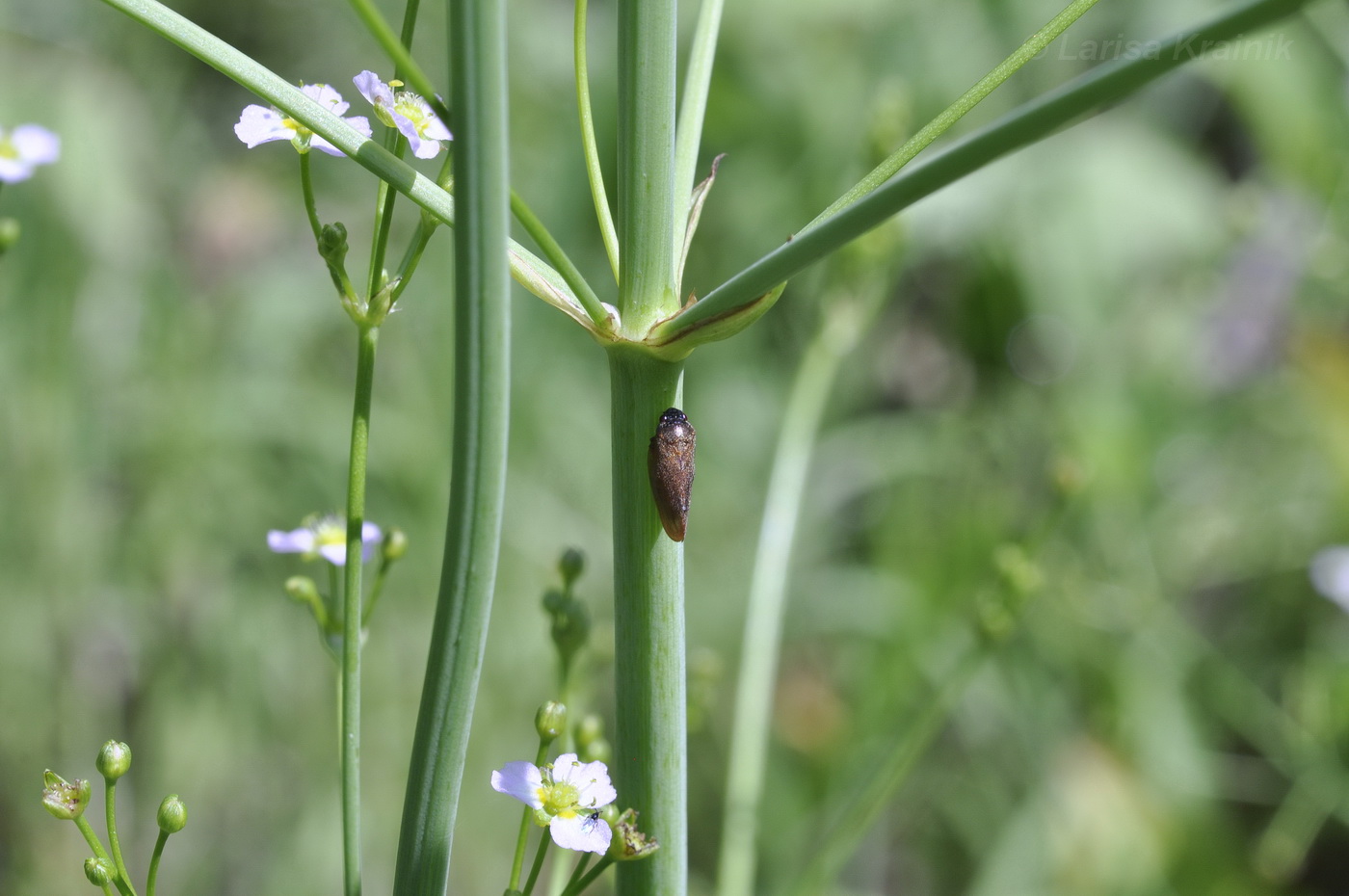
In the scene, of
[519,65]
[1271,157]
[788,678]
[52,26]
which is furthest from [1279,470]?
[52,26]

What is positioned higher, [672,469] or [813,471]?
[813,471]

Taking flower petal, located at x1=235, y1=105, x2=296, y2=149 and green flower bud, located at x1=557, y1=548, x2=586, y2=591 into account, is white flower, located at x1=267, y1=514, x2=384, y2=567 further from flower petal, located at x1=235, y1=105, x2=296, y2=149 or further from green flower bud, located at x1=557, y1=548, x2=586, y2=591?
flower petal, located at x1=235, y1=105, x2=296, y2=149

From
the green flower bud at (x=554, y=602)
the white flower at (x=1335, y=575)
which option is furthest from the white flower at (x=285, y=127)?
the white flower at (x=1335, y=575)

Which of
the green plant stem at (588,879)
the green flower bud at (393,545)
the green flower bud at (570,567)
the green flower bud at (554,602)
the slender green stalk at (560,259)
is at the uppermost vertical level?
the slender green stalk at (560,259)

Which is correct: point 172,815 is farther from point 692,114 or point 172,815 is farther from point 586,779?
point 692,114

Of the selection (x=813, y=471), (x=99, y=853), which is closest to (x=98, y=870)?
(x=99, y=853)

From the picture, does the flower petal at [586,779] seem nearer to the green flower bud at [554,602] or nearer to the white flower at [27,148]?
the green flower bud at [554,602]

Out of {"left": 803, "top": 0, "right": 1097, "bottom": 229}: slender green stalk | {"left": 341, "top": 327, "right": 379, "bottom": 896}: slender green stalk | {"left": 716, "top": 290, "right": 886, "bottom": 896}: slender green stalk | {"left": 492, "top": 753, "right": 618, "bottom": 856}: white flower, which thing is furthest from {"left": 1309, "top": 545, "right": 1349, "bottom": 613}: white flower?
{"left": 341, "top": 327, "right": 379, "bottom": 896}: slender green stalk
